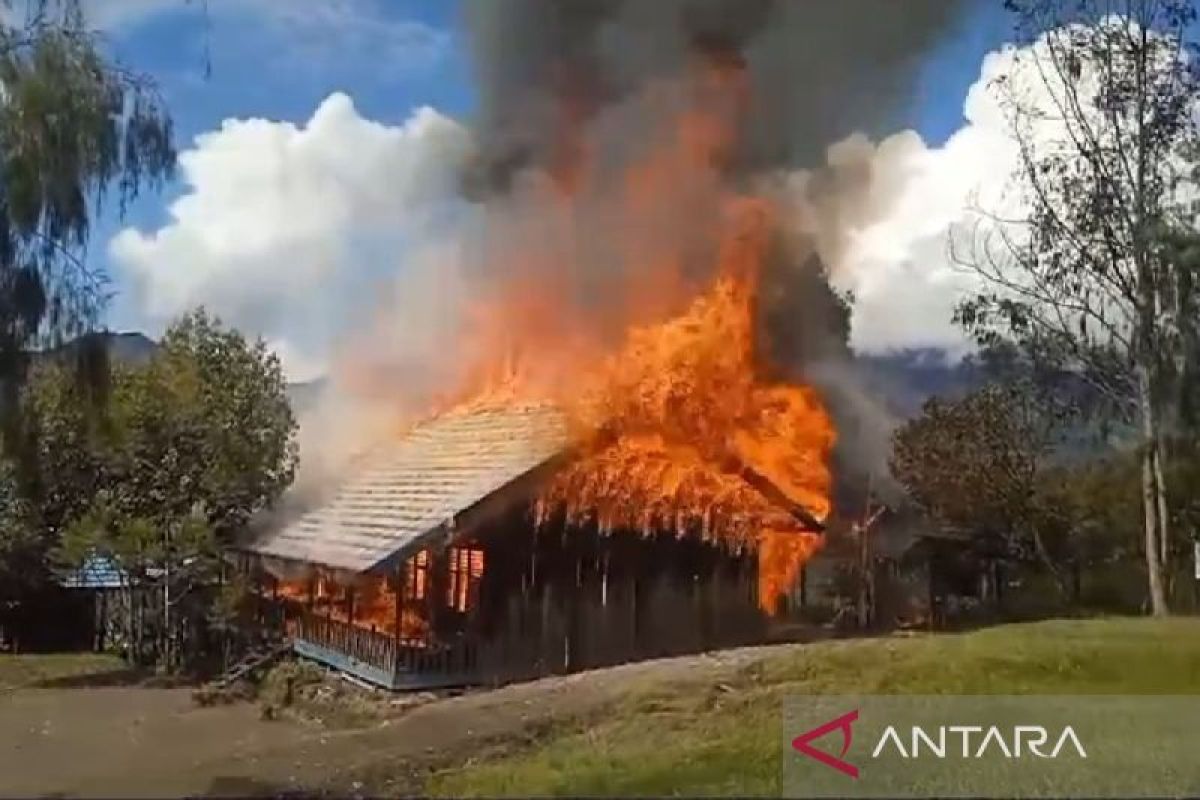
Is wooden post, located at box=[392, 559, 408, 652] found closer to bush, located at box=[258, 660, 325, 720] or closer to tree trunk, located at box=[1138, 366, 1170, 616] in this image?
bush, located at box=[258, 660, 325, 720]

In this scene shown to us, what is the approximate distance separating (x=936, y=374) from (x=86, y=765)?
26.1 meters

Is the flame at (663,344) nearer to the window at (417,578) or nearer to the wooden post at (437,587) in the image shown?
the wooden post at (437,587)

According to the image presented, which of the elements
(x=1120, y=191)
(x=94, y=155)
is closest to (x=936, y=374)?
(x=1120, y=191)

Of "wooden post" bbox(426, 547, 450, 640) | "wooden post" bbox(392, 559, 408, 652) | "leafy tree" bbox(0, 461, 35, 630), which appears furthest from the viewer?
"leafy tree" bbox(0, 461, 35, 630)

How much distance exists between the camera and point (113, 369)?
43.4 feet

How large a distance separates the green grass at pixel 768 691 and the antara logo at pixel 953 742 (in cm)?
42

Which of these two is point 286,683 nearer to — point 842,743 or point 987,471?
point 842,743

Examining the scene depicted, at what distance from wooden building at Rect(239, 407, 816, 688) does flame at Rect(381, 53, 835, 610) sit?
0.50 metres

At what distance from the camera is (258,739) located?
1778 centimetres

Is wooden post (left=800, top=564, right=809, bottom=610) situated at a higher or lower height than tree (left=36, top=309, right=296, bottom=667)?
lower

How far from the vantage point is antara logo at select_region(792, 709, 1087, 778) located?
12.3 metres

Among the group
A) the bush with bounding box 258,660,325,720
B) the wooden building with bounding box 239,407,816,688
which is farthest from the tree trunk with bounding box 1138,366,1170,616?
the bush with bounding box 258,660,325,720

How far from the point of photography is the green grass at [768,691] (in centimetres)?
1144

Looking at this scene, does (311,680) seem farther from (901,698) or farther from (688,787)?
(688,787)
